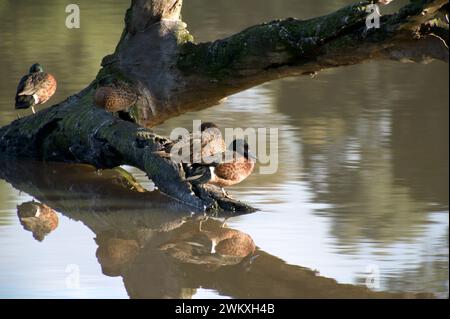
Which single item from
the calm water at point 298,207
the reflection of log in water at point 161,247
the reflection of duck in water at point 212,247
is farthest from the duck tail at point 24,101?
the reflection of duck in water at point 212,247

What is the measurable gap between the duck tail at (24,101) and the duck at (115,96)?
1865mm

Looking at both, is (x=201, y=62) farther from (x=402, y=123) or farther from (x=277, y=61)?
(x=402, y=123)

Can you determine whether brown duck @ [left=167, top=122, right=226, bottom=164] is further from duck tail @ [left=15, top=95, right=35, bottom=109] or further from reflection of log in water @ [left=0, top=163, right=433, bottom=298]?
duck tail @ [left=15, top=95, right=35, bottom=109]

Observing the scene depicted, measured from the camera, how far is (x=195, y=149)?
962 centimetres

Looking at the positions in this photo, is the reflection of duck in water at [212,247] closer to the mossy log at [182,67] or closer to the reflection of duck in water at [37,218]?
the mossy log at [182,67]

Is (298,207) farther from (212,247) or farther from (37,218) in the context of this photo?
(37,218)

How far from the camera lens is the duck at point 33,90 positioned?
1241 cm

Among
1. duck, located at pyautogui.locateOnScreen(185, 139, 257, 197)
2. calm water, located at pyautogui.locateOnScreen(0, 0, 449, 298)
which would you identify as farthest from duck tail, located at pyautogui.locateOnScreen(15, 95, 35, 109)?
duck, located at pyautogui.locateOnScreen(185, 139, 257, 197)

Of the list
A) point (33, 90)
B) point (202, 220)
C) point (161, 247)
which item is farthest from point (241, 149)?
point (33, 90)

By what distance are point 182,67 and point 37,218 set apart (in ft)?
6.94

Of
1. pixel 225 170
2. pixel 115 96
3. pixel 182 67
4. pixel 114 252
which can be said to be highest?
pixel 182 67

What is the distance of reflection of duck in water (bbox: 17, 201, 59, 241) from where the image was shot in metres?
8.91

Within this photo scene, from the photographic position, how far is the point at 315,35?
952cm
